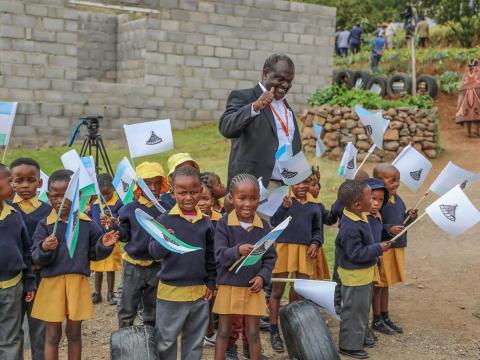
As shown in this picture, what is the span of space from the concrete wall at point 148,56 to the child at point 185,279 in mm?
10566

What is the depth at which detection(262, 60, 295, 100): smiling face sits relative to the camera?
468 centimetres

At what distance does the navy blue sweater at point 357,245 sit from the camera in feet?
15.3

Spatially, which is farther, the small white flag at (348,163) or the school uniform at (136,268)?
the small white flag at (348,163)

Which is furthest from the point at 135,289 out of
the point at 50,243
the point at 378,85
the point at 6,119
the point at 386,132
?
the point at 378,85

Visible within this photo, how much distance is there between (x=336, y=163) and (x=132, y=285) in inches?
327

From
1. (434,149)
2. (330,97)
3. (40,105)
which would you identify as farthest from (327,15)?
(40,105)

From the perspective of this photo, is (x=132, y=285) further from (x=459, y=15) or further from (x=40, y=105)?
(x=459, y=15)

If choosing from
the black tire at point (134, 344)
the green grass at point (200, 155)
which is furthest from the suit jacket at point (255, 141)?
the green grass at point (200, 155)

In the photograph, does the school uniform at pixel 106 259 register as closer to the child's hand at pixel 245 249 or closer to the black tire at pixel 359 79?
the child's hand at pixel 245 249

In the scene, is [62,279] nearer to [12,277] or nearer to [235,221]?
[12,277]

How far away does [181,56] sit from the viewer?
50.4ft

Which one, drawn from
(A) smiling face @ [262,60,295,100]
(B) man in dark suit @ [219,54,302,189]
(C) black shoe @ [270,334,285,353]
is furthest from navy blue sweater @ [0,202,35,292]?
(A) smiling face @ [262,60,295,100]

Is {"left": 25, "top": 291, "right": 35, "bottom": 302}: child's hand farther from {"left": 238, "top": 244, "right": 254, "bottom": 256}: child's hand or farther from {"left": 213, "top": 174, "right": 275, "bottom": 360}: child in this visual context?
{"left": 238, "top": 244, "right": 254, "bottom": 256}: child's hand

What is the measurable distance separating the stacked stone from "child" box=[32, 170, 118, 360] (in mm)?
8820
